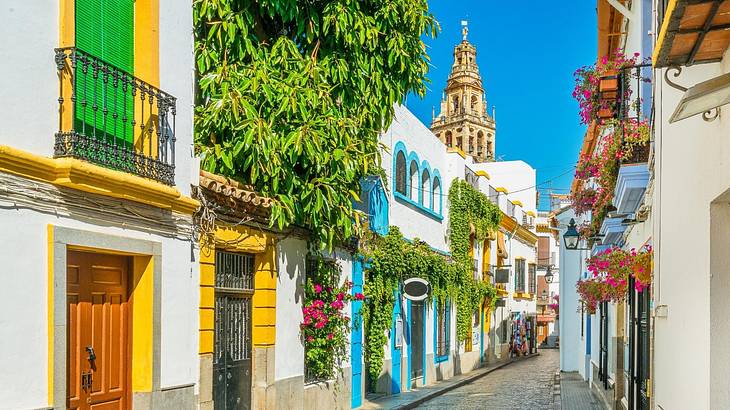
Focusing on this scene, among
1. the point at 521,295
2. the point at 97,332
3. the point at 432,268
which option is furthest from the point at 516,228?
the point at 97,332

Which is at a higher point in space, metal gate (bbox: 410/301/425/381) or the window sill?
the window sill

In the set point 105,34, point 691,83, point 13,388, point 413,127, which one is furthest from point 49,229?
point 413,127

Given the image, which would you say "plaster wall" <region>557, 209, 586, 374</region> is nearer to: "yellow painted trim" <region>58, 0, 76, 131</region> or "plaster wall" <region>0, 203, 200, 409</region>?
"yellow painted trim" <region>58, 0, 76, 131</region>

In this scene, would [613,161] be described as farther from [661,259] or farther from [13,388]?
[13,388]

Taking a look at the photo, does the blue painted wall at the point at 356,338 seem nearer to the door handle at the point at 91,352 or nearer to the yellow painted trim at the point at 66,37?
the door handle at the point at 91,352

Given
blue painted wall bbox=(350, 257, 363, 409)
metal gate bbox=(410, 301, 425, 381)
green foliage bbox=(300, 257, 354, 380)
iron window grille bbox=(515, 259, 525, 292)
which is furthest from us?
iron window grille bbox=(515, 259, 525, 292)

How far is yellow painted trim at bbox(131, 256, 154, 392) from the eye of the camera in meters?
8.36

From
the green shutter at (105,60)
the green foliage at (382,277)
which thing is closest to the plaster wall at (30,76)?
the green shutter at (105,60)

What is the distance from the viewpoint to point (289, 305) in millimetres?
12852

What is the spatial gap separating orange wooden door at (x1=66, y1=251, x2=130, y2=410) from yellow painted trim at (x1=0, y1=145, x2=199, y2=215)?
0.67m

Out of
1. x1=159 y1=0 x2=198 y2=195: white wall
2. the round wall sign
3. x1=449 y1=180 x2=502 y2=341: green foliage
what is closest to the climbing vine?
x1=449 y1=180 x2=502 y2=341: green foliage

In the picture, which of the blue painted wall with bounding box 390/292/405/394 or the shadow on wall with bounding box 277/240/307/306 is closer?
the shadow on wall with bounding box 277/240/307/306

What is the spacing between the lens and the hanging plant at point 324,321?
13656 millimetres

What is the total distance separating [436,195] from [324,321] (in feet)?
39.4
